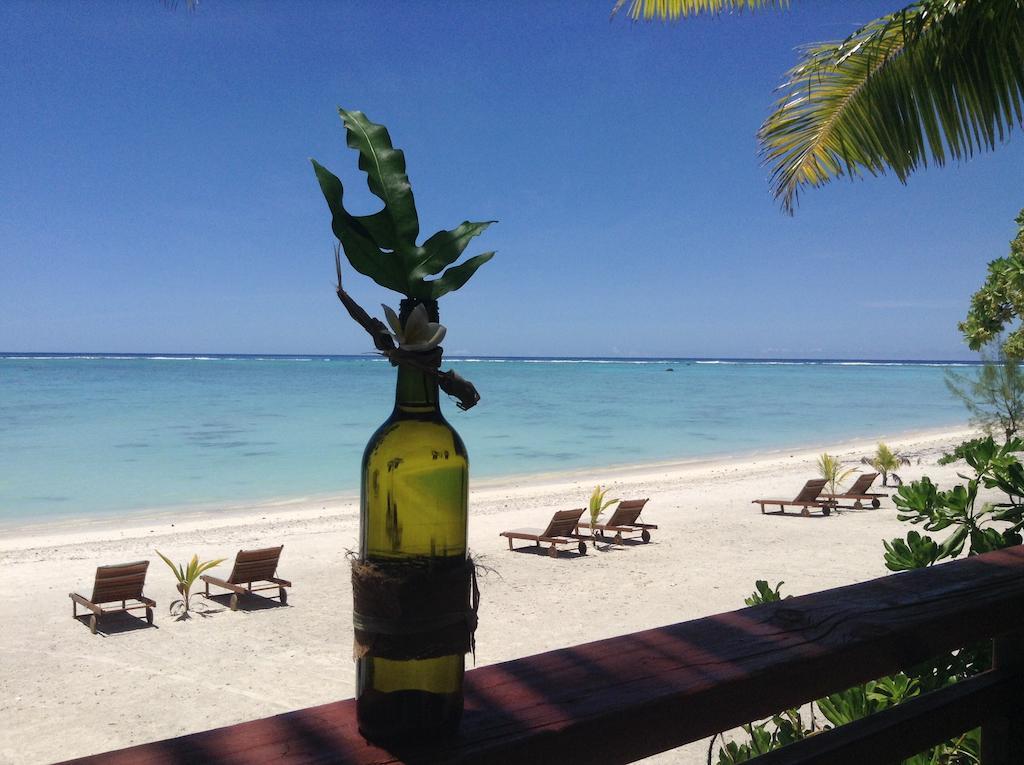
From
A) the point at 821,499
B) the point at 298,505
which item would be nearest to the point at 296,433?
the point at 298,505

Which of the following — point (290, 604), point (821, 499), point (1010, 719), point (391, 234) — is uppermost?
point (391, 234)

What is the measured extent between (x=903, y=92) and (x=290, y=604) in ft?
24.7

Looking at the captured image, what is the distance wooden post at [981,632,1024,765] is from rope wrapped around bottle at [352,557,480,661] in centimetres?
111

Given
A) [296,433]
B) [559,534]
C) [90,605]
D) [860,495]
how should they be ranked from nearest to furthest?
[90,605] < [559,534] < [860,495] < [296,433]

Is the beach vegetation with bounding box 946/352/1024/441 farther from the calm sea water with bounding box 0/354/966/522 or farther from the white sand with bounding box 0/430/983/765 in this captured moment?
the calm sea water with bounding box 0/354/966/522

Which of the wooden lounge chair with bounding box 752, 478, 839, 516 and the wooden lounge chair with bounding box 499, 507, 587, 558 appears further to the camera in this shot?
the wooden lounge chair with bounding box 752, 478, 839, 516

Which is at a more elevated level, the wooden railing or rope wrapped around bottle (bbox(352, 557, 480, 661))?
rope wrapped around bottle (bbox(352, 557, 480, 661))

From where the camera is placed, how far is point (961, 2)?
152 inches

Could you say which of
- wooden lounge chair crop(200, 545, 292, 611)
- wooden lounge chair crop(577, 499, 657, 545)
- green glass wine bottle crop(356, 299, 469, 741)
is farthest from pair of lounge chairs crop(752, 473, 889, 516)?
green glass wine bottle crop(356, 299, 469, 741)

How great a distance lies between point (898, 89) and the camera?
439 cm

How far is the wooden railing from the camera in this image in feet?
2.68

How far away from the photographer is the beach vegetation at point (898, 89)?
391 centimetres

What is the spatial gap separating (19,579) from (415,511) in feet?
38.5

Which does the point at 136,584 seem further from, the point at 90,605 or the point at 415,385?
the point at 415,385
